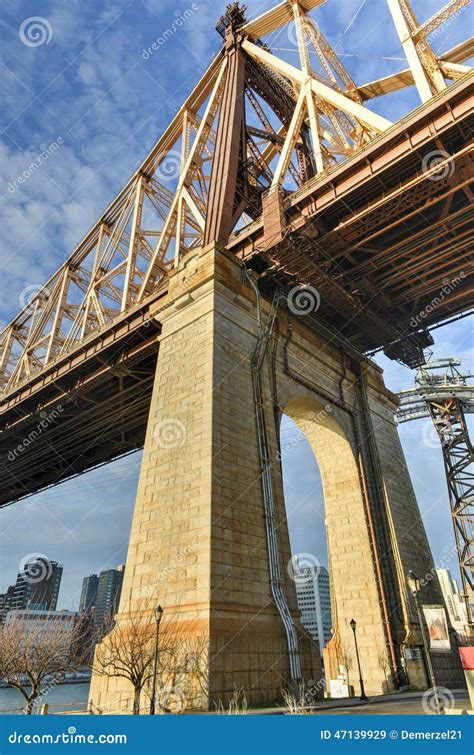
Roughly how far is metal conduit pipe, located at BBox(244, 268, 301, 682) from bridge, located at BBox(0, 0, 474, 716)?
67 millimetres

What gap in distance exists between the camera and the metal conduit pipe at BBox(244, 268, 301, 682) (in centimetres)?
1466

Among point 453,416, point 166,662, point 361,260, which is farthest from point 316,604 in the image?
point 166,662

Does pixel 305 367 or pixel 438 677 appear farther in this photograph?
pixel 305 367

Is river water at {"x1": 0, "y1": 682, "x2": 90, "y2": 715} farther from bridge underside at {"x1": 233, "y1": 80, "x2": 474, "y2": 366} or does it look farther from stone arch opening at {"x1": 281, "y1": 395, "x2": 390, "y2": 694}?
bridge underside at {"x1": 233, "y1": 80, "x2": 474, "y2": 366}

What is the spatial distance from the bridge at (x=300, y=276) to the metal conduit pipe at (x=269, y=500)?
67 mm

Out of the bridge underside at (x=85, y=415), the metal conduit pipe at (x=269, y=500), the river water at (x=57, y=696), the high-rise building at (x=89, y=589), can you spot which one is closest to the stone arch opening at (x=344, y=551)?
the metal conduit pipe at (x=269, y=500)

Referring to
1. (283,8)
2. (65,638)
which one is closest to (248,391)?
(65,638)

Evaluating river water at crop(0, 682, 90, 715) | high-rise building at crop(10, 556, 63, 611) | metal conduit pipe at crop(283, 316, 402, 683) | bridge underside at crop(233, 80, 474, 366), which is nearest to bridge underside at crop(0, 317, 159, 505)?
metal conduit pipe at crop(283, 316, 402, 683)

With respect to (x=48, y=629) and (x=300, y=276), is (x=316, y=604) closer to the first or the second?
(x=48, y=629)

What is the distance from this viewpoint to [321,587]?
153 metres

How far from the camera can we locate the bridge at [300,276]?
18.2 metres

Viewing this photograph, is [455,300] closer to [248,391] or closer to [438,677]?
[248,391]

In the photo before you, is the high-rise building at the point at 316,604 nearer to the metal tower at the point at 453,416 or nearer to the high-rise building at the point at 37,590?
the high-rise building at the point at 37,590

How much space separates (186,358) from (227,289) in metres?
3.61
